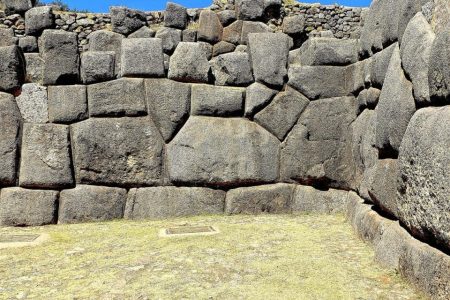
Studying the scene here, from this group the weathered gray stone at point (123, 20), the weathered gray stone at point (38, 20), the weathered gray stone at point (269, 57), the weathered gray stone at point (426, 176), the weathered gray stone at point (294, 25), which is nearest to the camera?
the weathered gray stone at point (426, 176)

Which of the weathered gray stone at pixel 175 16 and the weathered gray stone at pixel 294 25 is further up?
the weathered gray stone at pixel 175 16

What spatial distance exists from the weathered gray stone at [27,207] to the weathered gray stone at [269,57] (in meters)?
3.00

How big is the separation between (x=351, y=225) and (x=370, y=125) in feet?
3.71

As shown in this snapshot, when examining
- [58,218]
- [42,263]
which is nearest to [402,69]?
[42,263]

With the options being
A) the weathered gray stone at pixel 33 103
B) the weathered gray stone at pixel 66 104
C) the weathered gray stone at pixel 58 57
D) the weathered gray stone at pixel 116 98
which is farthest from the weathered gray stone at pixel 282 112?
the weathered gray stone at pixel 33 103

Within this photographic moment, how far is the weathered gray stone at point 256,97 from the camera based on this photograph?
5750 millimetres

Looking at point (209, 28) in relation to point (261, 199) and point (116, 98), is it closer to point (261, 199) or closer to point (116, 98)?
point (116, 98)

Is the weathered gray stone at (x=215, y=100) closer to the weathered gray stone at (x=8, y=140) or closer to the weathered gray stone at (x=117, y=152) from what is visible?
the weathered gray stone at (x=117, y=152)

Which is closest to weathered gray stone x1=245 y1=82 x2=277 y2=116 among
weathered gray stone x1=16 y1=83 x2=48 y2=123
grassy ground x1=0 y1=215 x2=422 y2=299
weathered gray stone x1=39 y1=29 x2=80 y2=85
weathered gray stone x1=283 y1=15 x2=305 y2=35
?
grassy ground x1=0 y1=215 x2=422 y2=299

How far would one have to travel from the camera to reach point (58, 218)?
5379 millimetres

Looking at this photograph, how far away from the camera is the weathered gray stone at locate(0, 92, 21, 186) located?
5.25 metres

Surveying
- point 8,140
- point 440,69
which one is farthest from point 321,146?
point 8,140

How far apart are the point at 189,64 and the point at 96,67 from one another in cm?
115

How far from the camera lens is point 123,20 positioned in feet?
24.6
